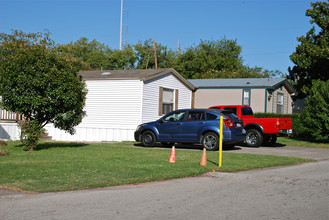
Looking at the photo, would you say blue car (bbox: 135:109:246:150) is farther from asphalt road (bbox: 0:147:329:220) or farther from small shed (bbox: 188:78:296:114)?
small shed (bbox: 188:78:296:114)

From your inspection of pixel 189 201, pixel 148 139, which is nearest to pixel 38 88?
pixel 148 139

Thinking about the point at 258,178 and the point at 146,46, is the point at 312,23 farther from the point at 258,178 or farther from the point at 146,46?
the point at 146,46

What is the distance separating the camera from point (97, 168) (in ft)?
32.3

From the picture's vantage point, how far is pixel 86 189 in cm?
761

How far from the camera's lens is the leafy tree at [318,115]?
68.8ft

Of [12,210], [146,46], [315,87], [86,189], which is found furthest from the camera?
[146,46]

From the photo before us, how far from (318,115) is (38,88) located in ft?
48.4

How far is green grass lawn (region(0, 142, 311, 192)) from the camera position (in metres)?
7.96

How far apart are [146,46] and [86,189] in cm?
5918

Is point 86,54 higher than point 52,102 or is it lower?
higher

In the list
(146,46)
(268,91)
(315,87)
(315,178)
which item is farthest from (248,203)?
(146,46)

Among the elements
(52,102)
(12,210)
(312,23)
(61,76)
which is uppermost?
(312,23)

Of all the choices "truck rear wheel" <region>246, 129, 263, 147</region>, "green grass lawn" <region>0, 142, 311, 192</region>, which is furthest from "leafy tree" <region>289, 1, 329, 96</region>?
"green grass lawn" <region>0, 142, 311, 192</region>

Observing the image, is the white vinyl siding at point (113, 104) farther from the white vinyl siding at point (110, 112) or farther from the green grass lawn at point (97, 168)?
the green grass lawn at point (97, 168)
